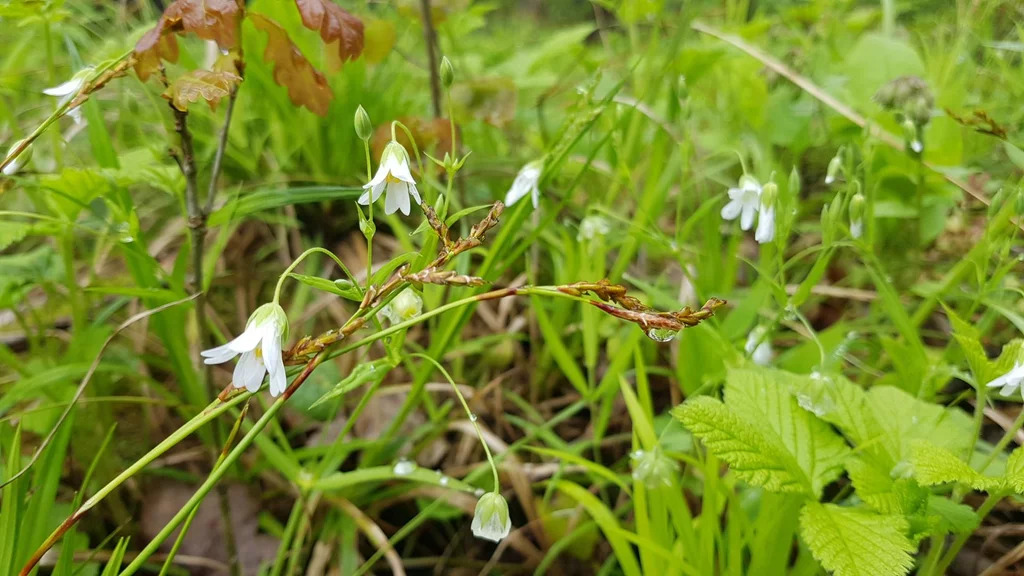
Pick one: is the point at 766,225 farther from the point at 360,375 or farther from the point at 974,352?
the point at 360,375

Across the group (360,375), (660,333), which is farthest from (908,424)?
(360,375)

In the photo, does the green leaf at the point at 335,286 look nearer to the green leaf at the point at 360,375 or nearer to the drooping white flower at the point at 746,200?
the green leaf at the point at 360,375

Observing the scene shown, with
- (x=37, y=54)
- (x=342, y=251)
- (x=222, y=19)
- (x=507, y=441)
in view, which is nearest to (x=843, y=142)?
(x=507, y=441)

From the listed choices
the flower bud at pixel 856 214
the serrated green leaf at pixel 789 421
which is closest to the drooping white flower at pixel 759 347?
the serrated green leaf at pixel 789 421

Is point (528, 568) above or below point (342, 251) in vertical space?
below

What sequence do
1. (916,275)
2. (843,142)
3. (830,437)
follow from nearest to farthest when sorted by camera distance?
1. (830,437)
2. (916,275)
3. (843,142)

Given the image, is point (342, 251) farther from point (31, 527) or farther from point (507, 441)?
point (31, 527)
